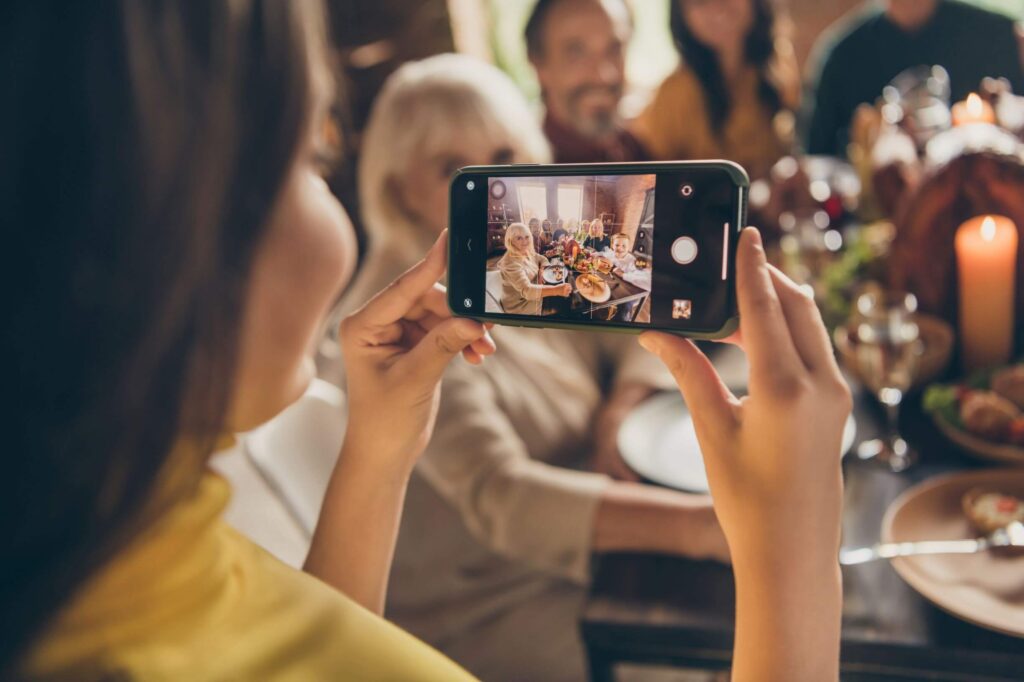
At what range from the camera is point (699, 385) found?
518mm

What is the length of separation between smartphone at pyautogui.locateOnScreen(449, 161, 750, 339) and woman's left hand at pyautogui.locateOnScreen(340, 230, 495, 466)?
0.10ft

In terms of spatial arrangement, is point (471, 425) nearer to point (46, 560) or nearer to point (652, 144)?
point (46, 560)

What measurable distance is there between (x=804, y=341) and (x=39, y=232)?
1.42ft

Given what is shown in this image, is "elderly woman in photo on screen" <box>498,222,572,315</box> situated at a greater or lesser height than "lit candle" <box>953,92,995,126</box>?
lesser

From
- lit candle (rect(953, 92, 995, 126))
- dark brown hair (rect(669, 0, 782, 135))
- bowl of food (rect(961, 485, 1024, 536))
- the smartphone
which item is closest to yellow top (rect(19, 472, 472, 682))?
the smartphone

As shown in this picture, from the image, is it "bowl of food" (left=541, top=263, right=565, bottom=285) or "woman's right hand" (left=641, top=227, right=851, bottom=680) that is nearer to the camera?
"woman's right hand" (left=641, top=227, right=851, bottom=680)

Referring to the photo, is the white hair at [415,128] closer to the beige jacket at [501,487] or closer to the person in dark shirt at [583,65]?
the beige jacket at [501,487]

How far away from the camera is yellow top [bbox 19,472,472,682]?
0.38m

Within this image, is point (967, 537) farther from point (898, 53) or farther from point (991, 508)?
point (898, 53)

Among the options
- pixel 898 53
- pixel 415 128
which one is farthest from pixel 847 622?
pixel 898 53

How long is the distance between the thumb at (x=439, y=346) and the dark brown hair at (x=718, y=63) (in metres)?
2.26

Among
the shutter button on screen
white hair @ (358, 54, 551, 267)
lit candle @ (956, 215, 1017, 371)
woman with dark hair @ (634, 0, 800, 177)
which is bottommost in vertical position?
lit candle @ (956, 215, 1017, 371)

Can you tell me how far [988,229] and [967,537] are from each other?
469mm

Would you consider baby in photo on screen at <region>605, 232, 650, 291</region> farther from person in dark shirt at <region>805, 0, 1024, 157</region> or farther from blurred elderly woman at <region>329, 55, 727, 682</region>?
person in dark shirt at <region>805, 0, 1024, 157</region>
